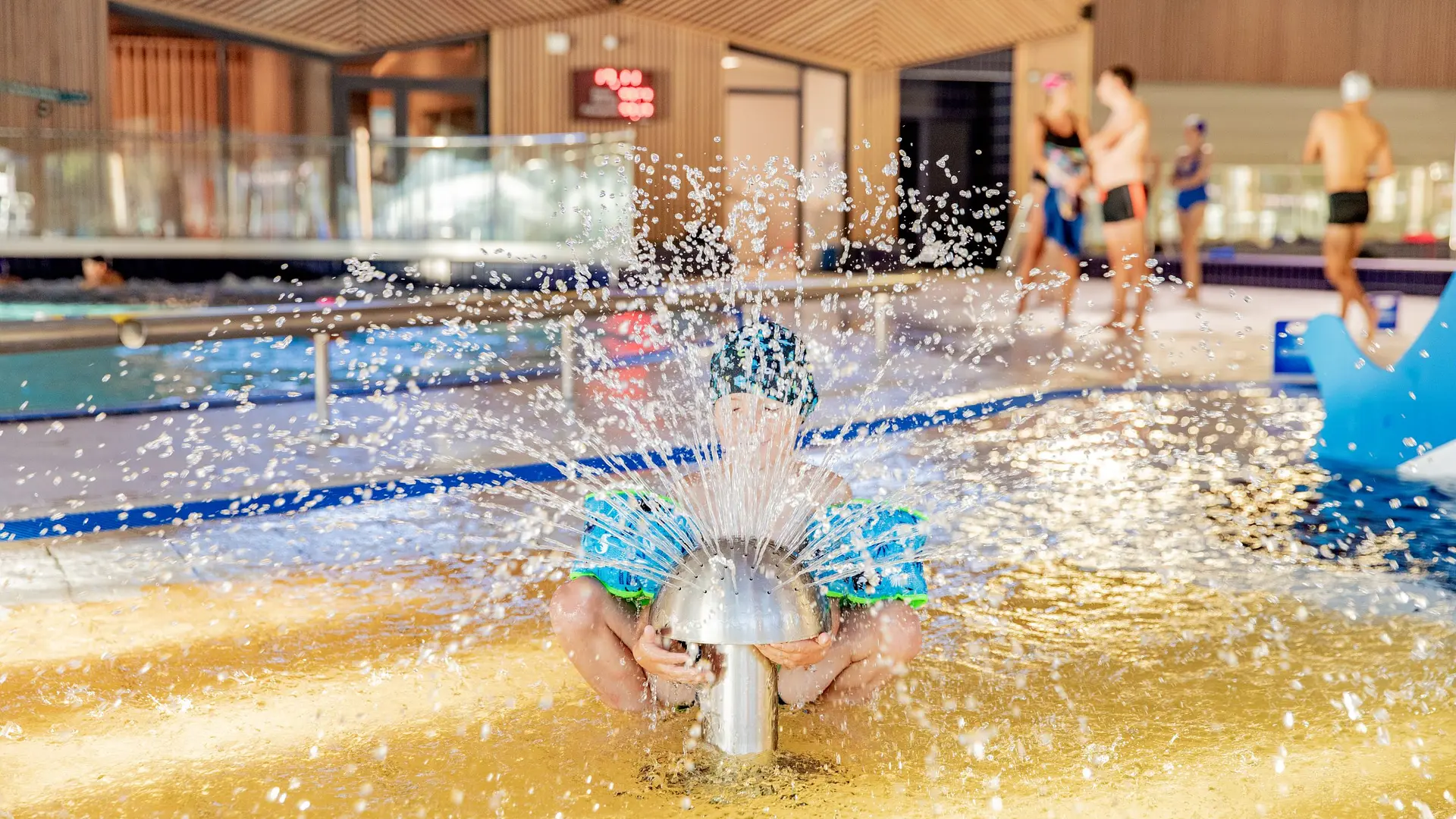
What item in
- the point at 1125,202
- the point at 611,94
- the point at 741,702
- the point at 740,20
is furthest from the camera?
the point at 740,20

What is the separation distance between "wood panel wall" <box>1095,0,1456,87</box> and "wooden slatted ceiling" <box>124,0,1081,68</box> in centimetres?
213

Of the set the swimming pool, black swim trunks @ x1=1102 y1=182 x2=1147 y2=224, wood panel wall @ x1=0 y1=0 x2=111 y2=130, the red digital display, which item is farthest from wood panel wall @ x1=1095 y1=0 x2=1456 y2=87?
wood panel wall @ x1=0 y1=0 x2=111 y2=130

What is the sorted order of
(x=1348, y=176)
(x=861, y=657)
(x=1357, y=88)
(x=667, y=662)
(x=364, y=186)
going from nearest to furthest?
(x=667, y=662)
(x=861, y=657)
(x=1348, y=176)
(x=1357, y=88)
(x=364, y=186)

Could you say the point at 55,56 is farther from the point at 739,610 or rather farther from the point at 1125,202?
the point at 739,610

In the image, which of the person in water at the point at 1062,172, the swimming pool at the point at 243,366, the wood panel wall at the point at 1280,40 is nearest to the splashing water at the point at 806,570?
the swimming pool at the point at 243,366

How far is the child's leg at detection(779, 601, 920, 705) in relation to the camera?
2.73m

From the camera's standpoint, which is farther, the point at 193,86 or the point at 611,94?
the point at 611,94

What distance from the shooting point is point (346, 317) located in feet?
20.5

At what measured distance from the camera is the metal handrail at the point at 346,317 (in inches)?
222

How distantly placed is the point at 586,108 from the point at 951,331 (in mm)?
7963

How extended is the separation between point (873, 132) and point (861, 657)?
17.6m

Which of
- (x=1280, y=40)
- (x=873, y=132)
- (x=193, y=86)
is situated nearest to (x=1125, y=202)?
(x=873, y=132)

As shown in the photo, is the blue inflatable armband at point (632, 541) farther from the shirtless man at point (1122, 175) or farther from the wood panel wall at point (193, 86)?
the wood panel wall at point (193, 86)

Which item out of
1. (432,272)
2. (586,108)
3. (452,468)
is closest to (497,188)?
(432,272)
